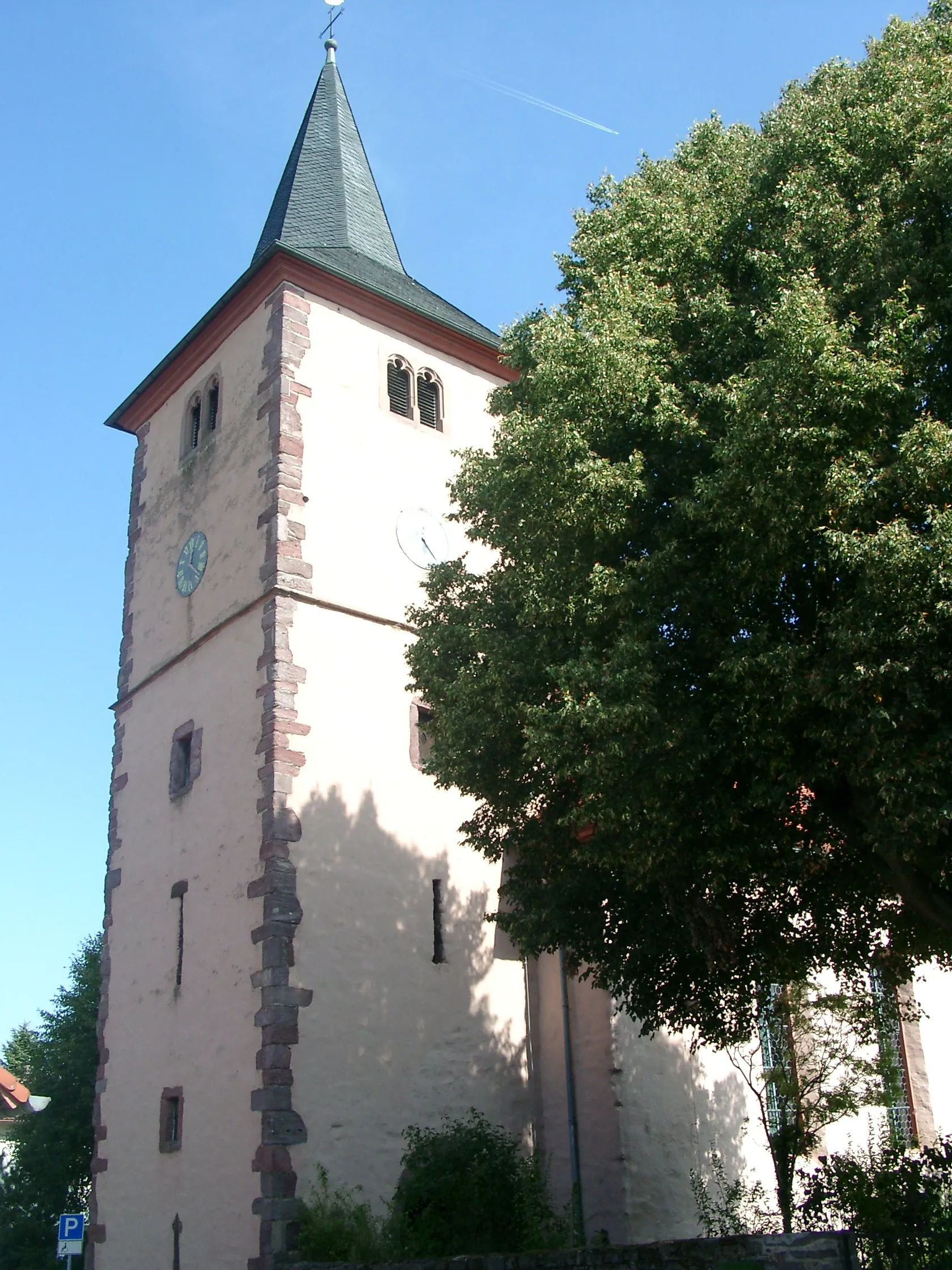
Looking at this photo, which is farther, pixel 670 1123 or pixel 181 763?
pixel 181 763

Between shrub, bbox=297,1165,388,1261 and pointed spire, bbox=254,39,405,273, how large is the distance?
13.9m

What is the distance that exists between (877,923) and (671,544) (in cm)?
462

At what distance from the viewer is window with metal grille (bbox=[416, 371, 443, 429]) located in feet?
65.4

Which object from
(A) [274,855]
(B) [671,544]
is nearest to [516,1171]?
(A) [274,855]

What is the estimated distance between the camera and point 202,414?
20.0 meters

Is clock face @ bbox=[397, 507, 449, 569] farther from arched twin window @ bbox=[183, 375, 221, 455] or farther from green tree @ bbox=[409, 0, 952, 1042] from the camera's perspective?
green tree @ bbox=[409, 0, 952, 1042]

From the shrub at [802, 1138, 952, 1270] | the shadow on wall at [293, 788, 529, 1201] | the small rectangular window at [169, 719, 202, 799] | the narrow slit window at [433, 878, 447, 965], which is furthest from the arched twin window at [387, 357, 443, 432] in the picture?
the shrub at [802, 1138, 952, 1270]

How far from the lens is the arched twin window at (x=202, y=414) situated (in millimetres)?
19734

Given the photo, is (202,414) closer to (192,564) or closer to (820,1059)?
(192,564)

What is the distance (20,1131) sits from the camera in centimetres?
2477

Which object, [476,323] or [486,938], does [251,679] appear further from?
[476,323]

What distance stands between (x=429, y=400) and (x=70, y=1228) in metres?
12.9

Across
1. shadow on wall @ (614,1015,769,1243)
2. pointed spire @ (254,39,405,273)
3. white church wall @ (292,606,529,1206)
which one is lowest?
shadow on wall @ (614,1015,769,1243)

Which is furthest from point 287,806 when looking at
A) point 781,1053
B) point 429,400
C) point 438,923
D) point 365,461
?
point 429,400
